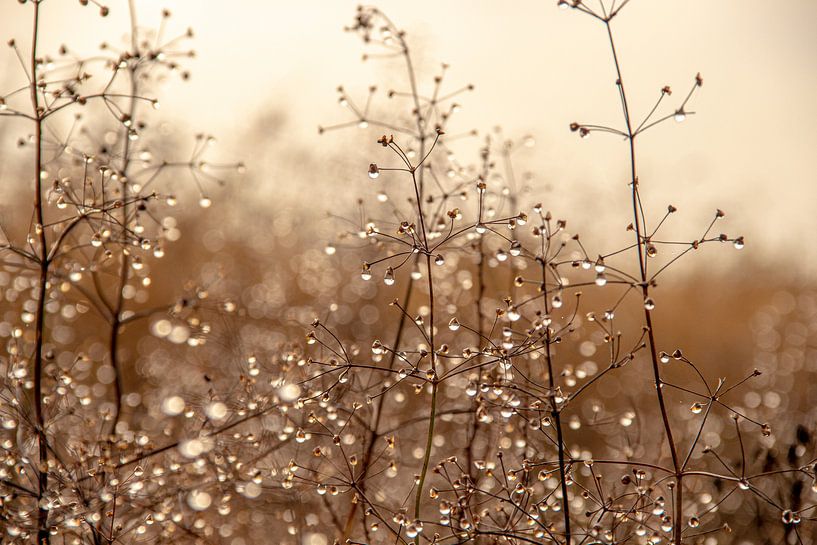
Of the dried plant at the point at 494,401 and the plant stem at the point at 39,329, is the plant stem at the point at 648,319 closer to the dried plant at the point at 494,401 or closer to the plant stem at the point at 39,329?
the dried plant at the point at 494,401

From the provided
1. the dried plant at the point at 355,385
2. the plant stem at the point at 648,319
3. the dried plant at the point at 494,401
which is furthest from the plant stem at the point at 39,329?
the plant stem at the point at 648,319

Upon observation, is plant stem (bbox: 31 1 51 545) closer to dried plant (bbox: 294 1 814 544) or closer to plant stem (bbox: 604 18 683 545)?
dried plant (bbox: 294 1 814 544)

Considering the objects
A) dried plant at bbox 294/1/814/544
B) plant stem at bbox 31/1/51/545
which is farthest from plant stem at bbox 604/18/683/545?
plant stem at bbox 31/1/51/545

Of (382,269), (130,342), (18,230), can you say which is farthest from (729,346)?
(18,230)

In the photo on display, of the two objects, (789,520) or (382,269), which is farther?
(382,269)

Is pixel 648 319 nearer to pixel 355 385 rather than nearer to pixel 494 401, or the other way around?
pixel 494 401

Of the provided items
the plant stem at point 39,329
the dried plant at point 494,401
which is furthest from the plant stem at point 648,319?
the plant stem at point 39,329

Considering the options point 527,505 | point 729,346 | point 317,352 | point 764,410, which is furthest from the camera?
point 729,346

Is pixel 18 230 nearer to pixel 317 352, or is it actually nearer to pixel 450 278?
pixel 317 352

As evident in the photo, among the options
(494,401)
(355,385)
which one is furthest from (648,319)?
(355,385)

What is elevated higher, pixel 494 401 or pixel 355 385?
pixel 355 385

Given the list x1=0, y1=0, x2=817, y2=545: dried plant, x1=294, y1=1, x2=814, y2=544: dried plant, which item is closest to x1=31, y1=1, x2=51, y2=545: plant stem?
x1=0, y1=0, x2=817, y2=545: dried plant
